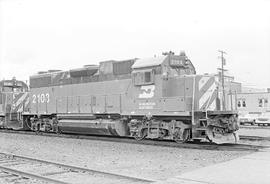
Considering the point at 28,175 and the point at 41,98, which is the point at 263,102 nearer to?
the point at 41,98

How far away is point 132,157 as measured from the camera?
10.2 meters

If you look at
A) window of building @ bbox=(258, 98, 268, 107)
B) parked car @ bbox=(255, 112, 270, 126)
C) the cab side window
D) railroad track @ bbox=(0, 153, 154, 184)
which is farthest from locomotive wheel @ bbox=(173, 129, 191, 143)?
window of building @ bbox=(258, 98, 268, 107)

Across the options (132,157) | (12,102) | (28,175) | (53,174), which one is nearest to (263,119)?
(12,102)

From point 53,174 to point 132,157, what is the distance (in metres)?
2.98

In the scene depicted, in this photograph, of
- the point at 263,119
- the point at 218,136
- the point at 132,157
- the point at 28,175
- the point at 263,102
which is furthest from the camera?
the point at 263,102

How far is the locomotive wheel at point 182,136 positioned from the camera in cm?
1276

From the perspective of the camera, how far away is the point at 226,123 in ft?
41.1

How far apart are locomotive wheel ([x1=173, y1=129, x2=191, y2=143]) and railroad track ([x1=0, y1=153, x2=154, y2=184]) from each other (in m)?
5.39

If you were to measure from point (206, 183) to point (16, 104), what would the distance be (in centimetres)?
1722

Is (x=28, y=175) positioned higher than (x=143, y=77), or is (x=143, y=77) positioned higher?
(x=143, y=77)

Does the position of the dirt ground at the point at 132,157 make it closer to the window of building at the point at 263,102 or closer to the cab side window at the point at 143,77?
the cab side window at the point at 143,77

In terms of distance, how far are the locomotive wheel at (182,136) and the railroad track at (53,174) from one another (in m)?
5.39

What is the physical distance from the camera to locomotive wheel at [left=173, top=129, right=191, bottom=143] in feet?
41.9

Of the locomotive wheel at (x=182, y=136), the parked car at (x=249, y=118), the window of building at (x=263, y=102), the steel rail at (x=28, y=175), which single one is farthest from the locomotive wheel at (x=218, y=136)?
the window of building at (x=263, y=102)
